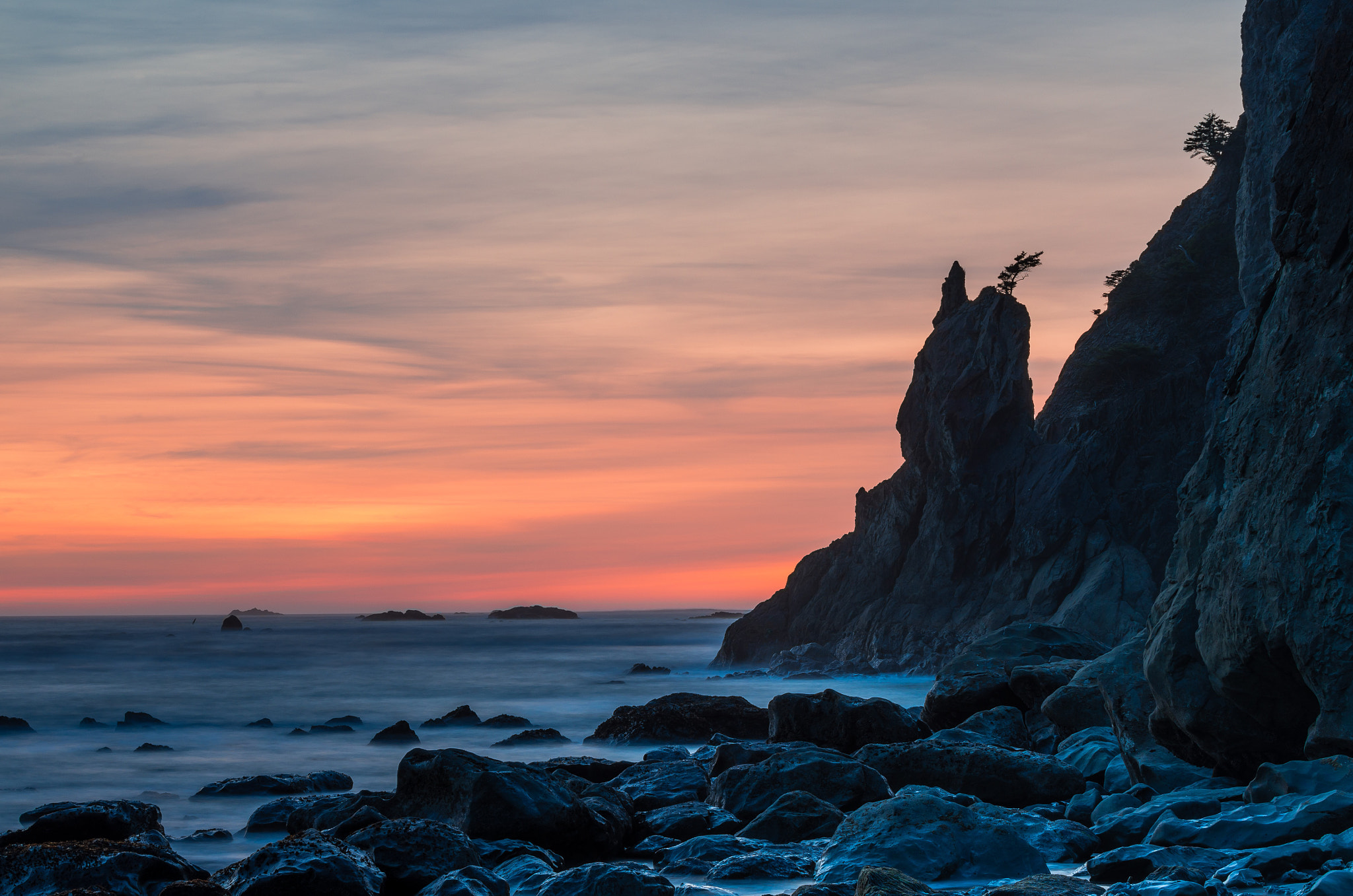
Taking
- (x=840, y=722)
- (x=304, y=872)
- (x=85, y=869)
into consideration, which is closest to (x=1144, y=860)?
(x=304, y=872)

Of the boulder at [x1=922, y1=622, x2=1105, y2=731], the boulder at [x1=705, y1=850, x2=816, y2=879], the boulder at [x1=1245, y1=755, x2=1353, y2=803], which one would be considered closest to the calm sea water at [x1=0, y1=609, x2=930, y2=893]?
the boulder at [x1=705, y1=850, x2=816, y2=879]

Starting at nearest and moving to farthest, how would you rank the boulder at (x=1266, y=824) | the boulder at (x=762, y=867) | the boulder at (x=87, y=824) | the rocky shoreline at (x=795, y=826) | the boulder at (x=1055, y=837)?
the boulder at (x=1266, y=824) < the rocky shoreline at (x=795, y=826) < the boulder at (x=762, y=867) < the boulder at (x=1055, y=837) < the boulder at (x=87, y=824)

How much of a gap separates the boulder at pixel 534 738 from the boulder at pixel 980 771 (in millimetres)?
14787

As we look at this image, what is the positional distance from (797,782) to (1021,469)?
166 feet

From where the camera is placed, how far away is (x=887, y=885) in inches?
364

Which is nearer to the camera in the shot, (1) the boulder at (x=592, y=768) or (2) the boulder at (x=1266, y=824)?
(2) the boulder at (x=1266, y=824)

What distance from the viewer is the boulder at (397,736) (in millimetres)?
30406

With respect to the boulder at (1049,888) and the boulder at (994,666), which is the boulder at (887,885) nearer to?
the boulder at (1049,888)

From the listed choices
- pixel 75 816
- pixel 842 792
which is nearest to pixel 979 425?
pixel 842 792

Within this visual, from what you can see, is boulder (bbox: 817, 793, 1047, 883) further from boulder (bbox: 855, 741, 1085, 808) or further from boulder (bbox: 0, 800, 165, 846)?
boulder (bbox: 0, 800, 165, 846)

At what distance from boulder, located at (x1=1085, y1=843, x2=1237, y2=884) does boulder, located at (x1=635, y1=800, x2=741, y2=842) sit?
192 inches

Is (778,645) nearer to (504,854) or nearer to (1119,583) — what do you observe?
(1119,583)

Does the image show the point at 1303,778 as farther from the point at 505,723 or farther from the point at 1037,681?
the point at 505,723

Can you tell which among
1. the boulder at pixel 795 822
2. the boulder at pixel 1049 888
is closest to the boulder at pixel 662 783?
the boulder at pixel 795 822
